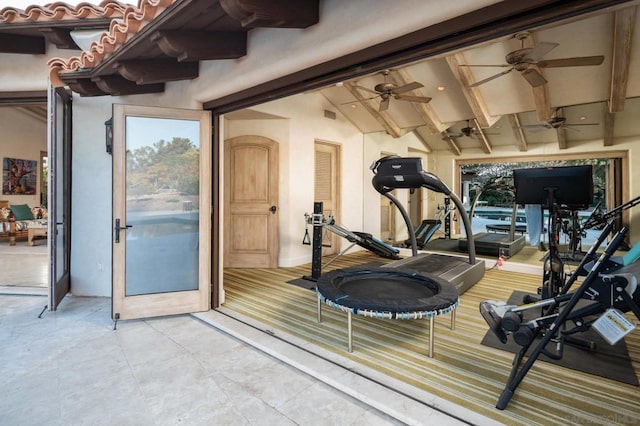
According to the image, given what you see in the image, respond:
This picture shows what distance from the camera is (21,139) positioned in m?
9.91

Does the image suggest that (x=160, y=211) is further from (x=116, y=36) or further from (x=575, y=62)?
(x=575, y=62)

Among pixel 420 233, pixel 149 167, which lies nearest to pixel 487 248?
pixel 420 233

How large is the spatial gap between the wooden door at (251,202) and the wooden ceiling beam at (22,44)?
2720 millimetres

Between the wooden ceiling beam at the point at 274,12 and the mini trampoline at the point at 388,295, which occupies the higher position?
the wooden ceiling beam at the point at 274,12

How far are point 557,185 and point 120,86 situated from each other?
4736 mm

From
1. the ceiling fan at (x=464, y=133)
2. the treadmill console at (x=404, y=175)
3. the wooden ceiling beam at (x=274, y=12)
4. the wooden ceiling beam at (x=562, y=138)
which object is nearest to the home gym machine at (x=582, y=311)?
the treadmill console at (x=404, y=175)

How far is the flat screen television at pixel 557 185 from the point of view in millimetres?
3367

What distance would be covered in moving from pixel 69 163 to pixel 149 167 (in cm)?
149

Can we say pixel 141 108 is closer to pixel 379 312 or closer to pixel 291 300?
pixel 291 300

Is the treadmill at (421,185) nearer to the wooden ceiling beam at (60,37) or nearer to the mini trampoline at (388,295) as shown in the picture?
the mini trampoline at (388,295)

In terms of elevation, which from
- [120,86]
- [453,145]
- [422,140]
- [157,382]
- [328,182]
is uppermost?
[422,140]

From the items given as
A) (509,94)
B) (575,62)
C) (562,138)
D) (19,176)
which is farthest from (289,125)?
(19,176)

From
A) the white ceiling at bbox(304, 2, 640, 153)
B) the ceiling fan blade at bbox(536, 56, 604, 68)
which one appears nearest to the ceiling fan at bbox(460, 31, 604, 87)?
the ceiling fan blade at bbox(536, 56, 604, 68)

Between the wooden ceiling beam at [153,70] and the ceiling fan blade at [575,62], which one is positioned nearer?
the wooden ceiling beam at [153,70]
